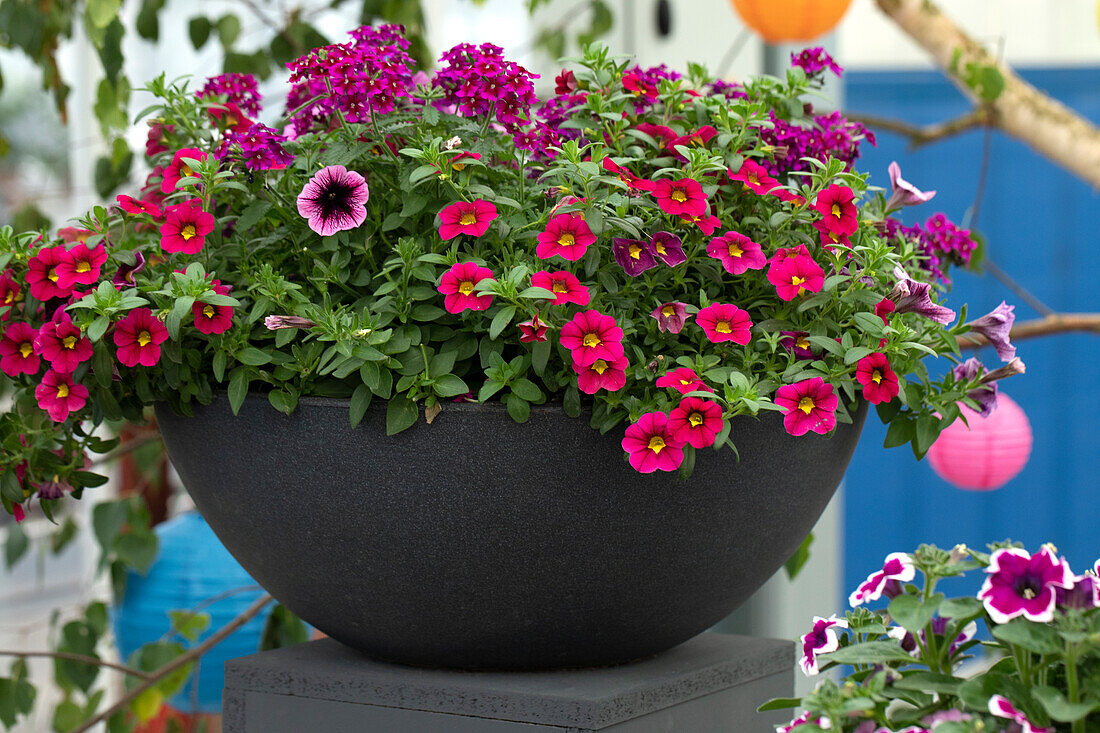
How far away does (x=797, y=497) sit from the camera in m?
0.66

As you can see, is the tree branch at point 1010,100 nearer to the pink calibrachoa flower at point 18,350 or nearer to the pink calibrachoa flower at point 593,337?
the pink calibrachoa flower at point 593,337

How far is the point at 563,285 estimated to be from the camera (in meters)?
0.58

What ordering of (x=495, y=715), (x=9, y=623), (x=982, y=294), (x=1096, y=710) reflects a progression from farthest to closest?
(x=982, y=294), (x=9, y=623), (x=495, y=715), (x=1096, y=710)

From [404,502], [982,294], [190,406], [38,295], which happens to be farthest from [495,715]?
[982,294]

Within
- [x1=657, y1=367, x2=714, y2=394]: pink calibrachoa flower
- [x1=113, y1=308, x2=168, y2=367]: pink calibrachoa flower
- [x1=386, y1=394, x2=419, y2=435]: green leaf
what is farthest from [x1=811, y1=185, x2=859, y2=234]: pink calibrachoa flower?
[x1=113, y1=308, x2=168, y2=367]: pink calibrachoa flower

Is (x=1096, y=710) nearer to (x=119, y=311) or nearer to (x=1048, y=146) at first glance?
(x=119, y=311)

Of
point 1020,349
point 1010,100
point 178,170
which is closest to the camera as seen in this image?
point 178,170

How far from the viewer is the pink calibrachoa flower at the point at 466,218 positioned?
60 centimetres

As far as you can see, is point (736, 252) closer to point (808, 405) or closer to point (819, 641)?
point (808, 405)

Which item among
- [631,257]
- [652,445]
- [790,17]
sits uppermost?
[790,17]

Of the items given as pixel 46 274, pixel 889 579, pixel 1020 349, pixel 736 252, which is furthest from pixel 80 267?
pixel 1020 349

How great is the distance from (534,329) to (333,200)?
0.15 m

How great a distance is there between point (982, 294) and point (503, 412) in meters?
2.88

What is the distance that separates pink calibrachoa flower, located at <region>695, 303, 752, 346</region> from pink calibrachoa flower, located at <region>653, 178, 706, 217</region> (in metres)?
0.06
